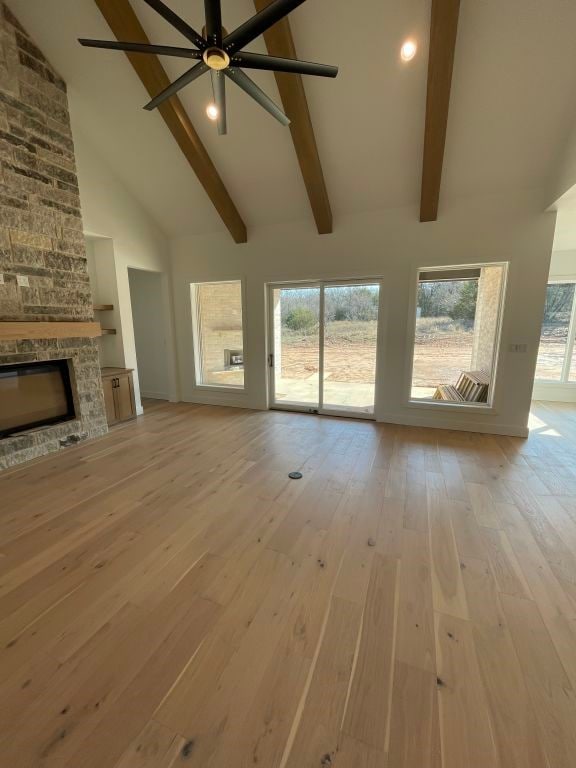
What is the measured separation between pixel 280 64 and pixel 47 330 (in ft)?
10.8

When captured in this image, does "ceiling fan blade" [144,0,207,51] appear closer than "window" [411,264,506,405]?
Yes

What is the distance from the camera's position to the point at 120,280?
473 cm

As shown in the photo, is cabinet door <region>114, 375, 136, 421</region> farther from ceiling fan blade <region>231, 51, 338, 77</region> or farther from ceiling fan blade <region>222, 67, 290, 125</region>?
ceiling fan blade <region>231, 51, 338, 77</region>

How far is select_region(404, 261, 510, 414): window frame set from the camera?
4.05 meters

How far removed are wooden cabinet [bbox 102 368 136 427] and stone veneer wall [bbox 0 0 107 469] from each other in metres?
0.47

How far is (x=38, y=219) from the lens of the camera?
345cm

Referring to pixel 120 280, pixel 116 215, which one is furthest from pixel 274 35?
pixel 120 280

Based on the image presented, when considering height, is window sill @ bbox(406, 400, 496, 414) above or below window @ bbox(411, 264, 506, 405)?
below

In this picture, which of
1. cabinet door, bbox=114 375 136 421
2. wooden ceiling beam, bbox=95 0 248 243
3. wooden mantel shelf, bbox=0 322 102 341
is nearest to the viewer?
wooden ceiling beam, bbox=95 0 248 243

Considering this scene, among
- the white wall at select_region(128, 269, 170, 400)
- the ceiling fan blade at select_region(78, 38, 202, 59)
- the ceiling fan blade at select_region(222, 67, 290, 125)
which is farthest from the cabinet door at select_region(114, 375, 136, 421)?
the ceiling fan blade at select_region(222, 67, 290, 125)

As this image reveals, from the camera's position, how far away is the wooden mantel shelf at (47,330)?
3.13m

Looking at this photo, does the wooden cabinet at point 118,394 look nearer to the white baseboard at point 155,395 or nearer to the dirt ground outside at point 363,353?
the white baseboard at point 155,395

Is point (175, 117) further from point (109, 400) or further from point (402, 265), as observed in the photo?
point (109, 400)

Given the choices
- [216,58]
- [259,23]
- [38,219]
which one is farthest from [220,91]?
[38,219]
